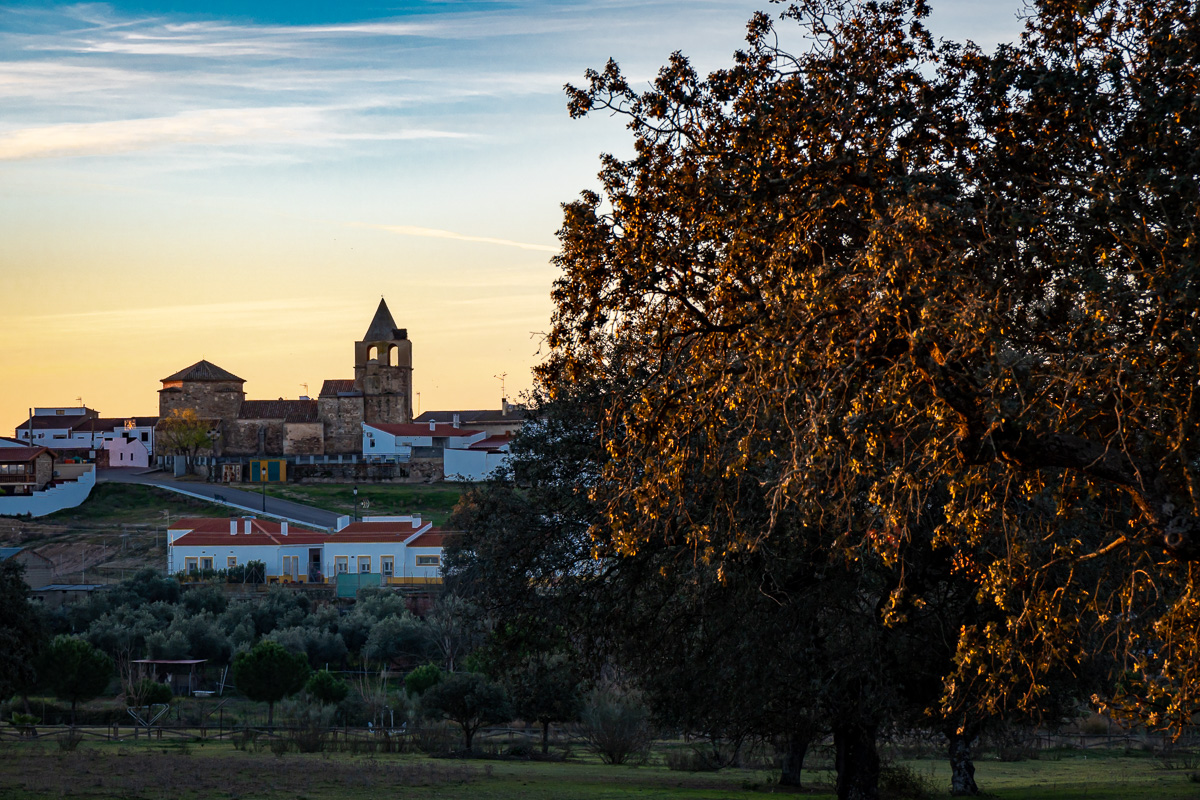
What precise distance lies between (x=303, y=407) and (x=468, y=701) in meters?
83.4

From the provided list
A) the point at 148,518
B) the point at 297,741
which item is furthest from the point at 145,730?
the point at 148,518

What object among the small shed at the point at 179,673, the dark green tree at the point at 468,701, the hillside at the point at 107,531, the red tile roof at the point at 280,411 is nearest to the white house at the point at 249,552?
the hillside at the point at 107,531

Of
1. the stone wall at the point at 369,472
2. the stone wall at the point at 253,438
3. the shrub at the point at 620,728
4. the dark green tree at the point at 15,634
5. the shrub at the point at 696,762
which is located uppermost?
the stone wall at the point at 253,438

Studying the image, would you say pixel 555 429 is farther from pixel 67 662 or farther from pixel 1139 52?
pixel 67 662

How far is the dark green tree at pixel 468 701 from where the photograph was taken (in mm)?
34031

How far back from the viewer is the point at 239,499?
88875 millimetres

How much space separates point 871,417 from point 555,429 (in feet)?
33.1

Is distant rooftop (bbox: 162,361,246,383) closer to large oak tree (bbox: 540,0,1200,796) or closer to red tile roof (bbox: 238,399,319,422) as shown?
red tile roof (bbox: 238,399,319,422)

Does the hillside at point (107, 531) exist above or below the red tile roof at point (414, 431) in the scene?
below

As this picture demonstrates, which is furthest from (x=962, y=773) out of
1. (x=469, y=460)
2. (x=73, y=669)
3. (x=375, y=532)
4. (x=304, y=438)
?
(x=304, y=438)

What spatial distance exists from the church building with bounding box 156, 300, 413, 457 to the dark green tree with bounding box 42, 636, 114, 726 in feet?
238

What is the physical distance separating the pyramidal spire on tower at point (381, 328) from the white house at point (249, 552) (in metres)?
56.6

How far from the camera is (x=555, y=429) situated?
59.7 feet

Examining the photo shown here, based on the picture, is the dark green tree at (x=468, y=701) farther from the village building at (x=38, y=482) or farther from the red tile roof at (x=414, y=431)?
the red tile roof at (x=414, y=431)
